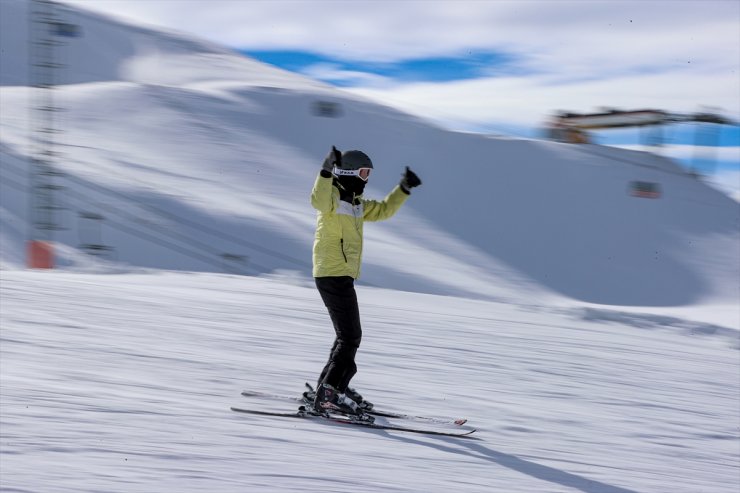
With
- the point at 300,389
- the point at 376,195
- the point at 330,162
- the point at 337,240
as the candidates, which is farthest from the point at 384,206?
the point at 376,195

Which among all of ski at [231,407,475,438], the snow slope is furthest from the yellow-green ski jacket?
the snow slope

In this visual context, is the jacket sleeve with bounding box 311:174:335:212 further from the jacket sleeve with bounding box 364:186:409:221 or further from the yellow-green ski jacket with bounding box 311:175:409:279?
the jacket sleeve with bounding box 364:186:409:221

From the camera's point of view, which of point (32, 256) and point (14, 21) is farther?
point (14, 21)

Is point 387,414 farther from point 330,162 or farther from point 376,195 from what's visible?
point 376,195

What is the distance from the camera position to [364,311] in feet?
37.1

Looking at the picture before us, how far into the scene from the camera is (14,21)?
6253 cm

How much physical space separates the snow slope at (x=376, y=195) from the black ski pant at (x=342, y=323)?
14455 mm

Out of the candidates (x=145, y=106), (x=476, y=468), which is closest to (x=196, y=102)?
(x=145, y=106)

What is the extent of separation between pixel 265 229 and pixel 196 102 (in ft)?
39.3

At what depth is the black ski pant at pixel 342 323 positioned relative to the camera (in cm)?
555

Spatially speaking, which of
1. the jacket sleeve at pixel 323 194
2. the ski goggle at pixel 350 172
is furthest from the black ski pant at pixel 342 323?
the ski goggle at pixel 350 172

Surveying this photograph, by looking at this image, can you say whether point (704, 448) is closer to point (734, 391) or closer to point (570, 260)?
point (734, 391)

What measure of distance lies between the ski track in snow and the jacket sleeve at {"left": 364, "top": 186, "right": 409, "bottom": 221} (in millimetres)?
1419

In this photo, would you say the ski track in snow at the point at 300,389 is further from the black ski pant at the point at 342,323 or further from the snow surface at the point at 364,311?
the black ski pant at the point at 342,323
